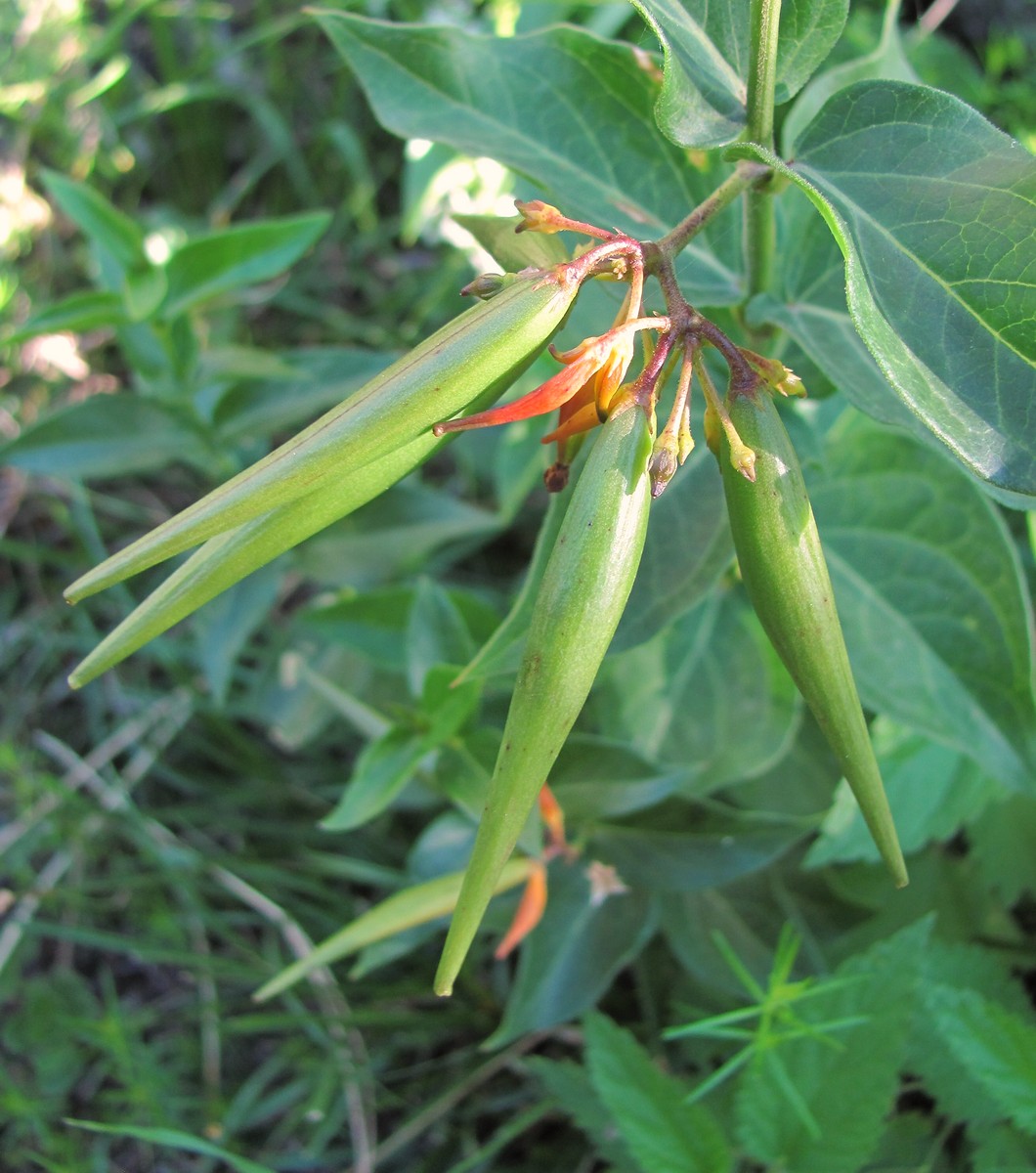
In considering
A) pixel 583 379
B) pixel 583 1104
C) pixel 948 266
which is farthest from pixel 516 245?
pixel 583 1104

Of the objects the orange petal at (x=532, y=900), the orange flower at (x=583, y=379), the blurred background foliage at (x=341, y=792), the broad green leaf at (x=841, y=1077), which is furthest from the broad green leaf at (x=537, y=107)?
the broad green leaf at (x=841, y=1077)

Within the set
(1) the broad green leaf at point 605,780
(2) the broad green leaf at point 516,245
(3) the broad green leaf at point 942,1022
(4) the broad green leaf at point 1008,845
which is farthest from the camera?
(4) the broad green leaf at point 1008,845

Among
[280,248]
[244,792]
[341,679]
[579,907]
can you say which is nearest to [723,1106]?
[579,907]

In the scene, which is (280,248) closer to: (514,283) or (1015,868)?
(514,283)

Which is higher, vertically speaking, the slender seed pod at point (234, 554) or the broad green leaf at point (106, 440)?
the slender seed pod at point (234, 554)

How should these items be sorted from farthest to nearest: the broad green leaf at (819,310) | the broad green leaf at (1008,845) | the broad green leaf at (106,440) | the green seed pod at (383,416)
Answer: the broad green leaf at (106,440)
the broad green leaf at (1008,845)
the broad green leaf at (819,310)
the green seed pod at (383,416)

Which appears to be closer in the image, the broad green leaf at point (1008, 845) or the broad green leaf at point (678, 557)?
the broad green leaf at point (678, 557)

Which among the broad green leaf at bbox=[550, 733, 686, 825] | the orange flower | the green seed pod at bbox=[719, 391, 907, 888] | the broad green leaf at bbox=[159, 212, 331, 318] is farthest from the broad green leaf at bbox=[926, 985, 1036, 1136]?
the broad green leaf at bbox=[159, 212, 331, 318]

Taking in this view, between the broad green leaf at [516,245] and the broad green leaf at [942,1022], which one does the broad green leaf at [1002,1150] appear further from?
the broad green leaf at [516,245]
